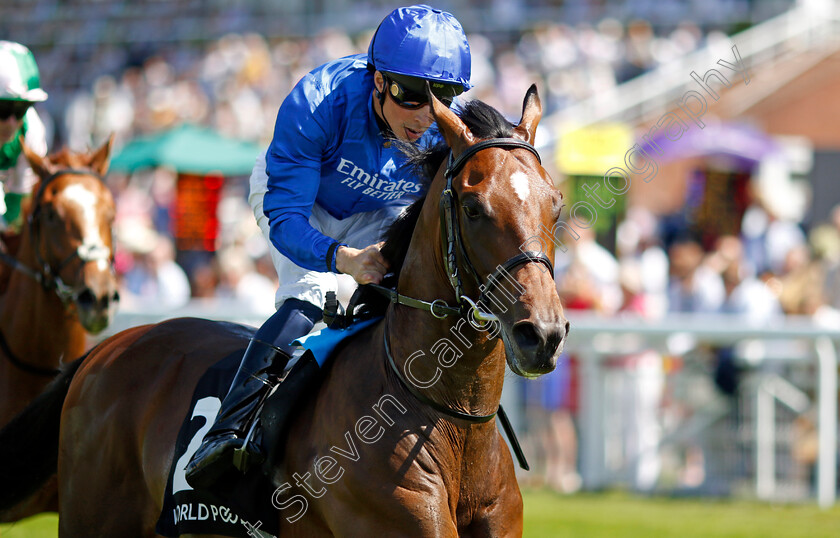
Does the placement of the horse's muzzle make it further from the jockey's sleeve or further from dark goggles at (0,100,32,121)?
dark goggles at (0,100,32,121)

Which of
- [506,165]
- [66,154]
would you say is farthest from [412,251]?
[66,154]

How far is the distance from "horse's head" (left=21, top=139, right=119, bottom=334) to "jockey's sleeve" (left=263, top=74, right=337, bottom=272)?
2336 millimetres

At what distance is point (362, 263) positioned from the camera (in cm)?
386

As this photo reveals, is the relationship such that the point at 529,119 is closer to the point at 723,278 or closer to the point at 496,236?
the point at 496,236

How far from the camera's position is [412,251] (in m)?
3.83

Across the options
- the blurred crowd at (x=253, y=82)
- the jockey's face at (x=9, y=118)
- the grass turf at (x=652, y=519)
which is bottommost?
the grass turf at (x=652, y=519)

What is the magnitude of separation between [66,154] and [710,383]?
19.2 ft

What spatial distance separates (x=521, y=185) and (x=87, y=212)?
360cm

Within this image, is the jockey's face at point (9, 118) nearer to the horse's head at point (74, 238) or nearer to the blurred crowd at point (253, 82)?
the horse's head at point (74, 238)

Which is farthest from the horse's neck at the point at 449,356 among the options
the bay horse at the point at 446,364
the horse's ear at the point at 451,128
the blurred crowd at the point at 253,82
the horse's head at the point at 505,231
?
the blurred crowd at the point at 253,82

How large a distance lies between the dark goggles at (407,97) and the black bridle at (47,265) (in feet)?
9.25

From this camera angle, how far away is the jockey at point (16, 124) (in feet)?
19.8

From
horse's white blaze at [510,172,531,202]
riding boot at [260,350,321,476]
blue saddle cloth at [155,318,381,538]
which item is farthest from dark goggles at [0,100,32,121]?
horse's white blaze at [510,172,531,202]

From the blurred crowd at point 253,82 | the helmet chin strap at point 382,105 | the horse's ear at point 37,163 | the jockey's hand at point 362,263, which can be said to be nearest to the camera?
the jockey's hand at point 362,263
